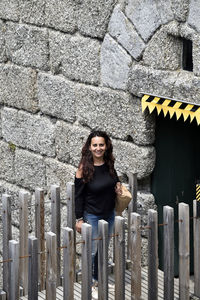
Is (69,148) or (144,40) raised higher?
(144,40)

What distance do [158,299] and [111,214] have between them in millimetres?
726

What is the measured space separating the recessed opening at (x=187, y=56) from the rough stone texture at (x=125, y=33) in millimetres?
395

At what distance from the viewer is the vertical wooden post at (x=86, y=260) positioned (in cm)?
679

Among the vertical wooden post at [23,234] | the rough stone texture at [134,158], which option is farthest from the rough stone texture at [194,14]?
the vertical wooden post at [23,234]

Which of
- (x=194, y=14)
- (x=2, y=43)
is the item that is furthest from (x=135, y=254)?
(x=2, y=43)

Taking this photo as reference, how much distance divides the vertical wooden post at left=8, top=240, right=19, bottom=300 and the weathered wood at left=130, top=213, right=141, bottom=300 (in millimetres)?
852

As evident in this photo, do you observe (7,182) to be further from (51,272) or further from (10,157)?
(51,272)

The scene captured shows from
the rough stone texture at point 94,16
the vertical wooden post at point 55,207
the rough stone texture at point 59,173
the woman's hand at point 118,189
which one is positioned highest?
the rough stone texture at point 94,16

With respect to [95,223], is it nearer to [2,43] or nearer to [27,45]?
[27,45]

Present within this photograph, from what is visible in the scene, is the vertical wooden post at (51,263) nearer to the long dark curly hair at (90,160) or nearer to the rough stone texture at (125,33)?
the long dark curly hair at (90,160)

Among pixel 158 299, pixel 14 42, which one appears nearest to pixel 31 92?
pixel 14 42

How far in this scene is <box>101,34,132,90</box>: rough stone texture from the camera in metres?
8.30

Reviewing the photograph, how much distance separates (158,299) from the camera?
7590 mm

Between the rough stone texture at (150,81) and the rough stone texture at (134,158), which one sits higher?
the rough stone texture at (150,81)
